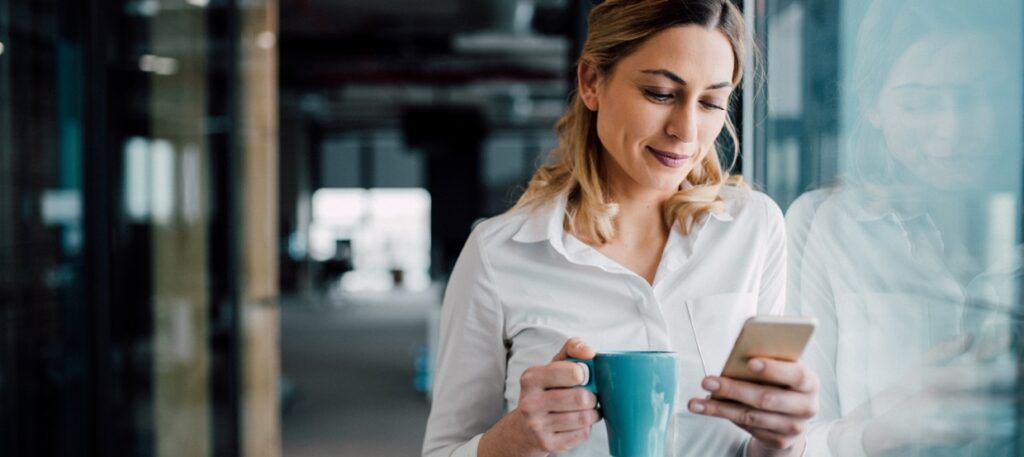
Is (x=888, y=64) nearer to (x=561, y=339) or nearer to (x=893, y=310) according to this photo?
(x=893, y=310)

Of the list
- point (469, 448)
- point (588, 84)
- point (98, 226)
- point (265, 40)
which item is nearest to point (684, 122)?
point (588, 84)

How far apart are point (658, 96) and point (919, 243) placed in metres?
0.30

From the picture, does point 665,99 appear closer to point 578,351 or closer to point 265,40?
point 578,351

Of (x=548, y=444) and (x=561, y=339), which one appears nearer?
(x=548, y=444)

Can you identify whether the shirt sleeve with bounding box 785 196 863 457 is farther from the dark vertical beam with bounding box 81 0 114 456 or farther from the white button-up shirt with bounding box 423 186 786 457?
the dark vertical beam with bounding box 81 0 114 456

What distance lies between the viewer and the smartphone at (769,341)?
0.74 meters

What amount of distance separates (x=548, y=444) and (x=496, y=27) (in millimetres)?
8447

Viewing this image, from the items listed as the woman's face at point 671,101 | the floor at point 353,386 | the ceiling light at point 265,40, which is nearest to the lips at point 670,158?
the woman's face at point 671,101

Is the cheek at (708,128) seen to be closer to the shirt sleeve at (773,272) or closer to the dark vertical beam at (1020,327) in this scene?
the shirt sleeve at (773,272)

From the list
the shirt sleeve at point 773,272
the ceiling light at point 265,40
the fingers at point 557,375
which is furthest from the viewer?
the ceiling light at point 265,40

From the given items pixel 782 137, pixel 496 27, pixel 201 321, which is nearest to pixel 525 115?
pixel 496 27

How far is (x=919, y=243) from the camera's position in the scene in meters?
0.92

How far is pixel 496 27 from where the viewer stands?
905cm

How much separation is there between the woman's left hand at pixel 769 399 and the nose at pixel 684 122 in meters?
0.28
